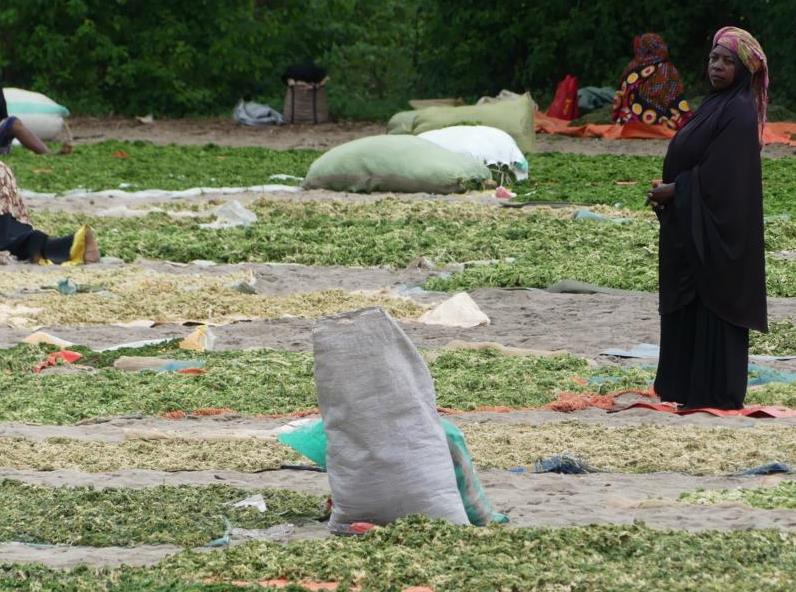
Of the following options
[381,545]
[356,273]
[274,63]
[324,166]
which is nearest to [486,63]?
[274,63]

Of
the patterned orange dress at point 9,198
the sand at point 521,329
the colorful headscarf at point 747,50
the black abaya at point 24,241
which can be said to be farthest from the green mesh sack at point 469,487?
the patterned orange dress at point 9,198

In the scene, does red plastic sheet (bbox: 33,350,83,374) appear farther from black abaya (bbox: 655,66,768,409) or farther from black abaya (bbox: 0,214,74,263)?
black abaya (bbox: 0,214,74,263)

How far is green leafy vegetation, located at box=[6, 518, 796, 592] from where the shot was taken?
14.9ft

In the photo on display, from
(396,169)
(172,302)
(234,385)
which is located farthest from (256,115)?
(234,385)

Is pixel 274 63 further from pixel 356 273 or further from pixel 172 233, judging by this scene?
pixel 356 273

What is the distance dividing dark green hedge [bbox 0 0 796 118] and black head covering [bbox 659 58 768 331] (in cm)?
1725

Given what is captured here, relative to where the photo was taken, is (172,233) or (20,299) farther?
(172,233)

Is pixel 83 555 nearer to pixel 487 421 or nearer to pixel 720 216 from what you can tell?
pixel 487 421

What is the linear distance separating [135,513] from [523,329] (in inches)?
189

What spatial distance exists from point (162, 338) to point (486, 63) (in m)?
17.4

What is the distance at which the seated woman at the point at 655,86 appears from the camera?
2141cm

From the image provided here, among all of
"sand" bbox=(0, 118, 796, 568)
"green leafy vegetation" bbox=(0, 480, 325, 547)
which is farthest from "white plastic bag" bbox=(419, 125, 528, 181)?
"green leafy vegetation" bbox=(0, 480, 325, 547)

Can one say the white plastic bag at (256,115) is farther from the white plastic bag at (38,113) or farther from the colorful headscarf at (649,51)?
the colorful headscarf at (649,51)

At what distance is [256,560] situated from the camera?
4801 millimetres
